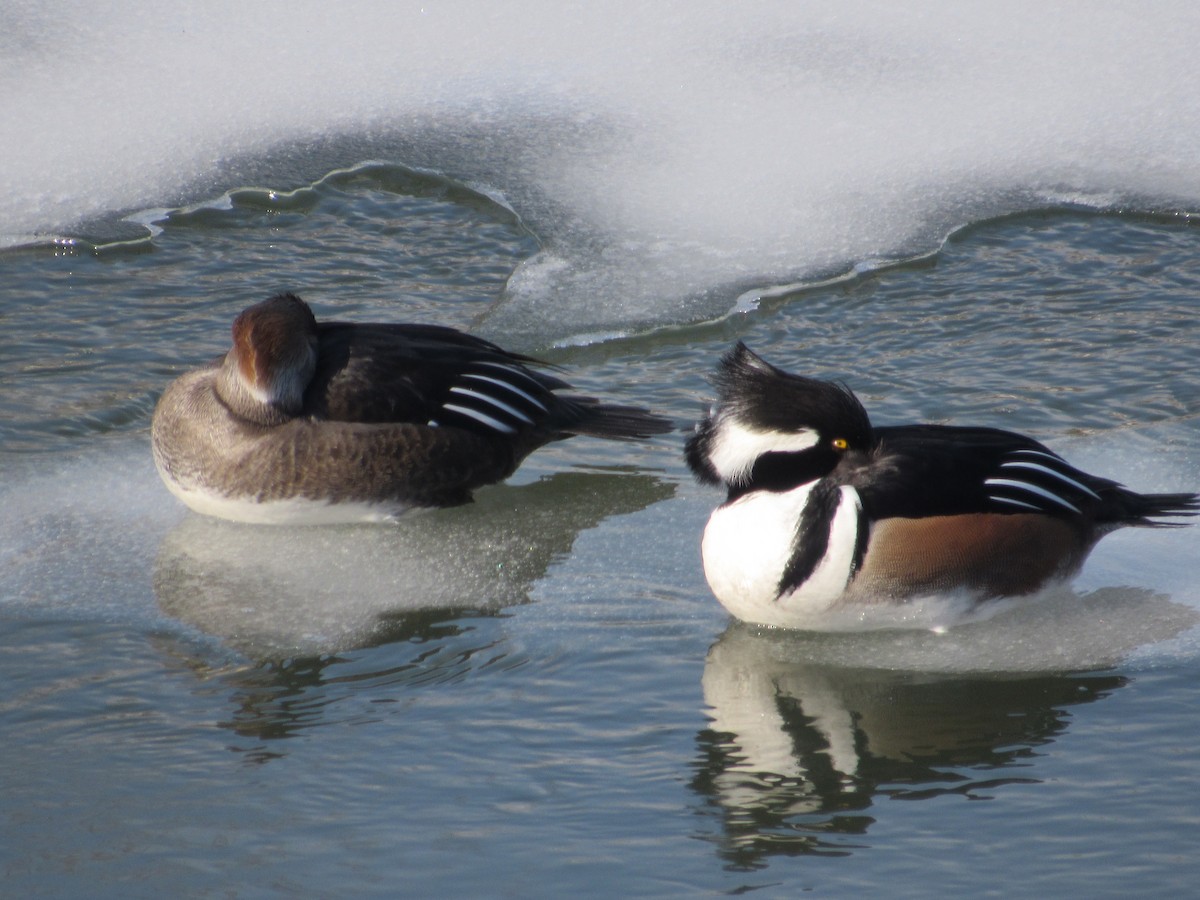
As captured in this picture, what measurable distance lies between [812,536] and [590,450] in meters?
1.61

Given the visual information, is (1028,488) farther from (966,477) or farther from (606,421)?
(606,421)

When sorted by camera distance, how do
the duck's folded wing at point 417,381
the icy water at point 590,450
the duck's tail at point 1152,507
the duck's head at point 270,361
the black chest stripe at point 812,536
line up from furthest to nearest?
the duck's folded wing at point 417,381 < the duck's head at point 270,361 < the duck's tail at point 1152,507 < the black chest stripe at point 812,536 < the icy water at point 590,450

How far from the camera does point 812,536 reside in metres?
3.80

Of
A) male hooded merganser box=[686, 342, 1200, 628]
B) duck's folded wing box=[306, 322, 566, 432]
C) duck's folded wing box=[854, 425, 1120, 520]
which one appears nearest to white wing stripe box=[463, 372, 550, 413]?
duck's folded wing box=[306, 322, 566, 432]

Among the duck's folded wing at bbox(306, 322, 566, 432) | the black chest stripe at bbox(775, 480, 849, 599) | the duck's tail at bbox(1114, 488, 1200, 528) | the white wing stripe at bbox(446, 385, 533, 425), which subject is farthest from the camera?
the white wing stripe at bbox(446, 385, 533, 425)

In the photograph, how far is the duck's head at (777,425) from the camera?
151 inches

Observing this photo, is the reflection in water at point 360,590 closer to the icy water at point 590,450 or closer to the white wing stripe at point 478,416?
the icy water at point 590,450

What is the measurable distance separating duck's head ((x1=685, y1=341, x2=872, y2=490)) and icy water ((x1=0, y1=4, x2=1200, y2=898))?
455 millimetres

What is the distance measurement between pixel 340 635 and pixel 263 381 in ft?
3.51

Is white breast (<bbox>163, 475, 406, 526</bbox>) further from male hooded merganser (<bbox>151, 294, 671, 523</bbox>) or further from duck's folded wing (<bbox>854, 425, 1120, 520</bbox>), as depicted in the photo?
duck's folded wing (<bbox>854, 425, 1120, 520</bbox>)

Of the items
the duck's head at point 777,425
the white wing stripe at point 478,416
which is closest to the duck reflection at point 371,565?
the white wing stripe at point 478,416

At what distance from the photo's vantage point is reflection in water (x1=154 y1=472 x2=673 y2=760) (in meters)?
3.60

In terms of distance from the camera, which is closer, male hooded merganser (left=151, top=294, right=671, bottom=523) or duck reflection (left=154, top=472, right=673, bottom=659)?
duck reflection (left=154, top=472, right=673, bottom=659)

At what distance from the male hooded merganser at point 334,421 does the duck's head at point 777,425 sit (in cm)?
113
